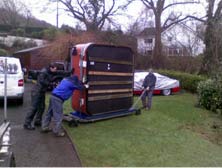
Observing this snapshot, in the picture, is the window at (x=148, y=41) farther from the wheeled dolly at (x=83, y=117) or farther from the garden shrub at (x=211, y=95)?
the wheeled dolly at (x=83, y=117)

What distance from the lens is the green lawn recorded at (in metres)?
6.88

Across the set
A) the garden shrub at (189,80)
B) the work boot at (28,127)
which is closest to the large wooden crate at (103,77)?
the work boot at (28,127)

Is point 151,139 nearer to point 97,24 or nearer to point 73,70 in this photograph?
point 73,70

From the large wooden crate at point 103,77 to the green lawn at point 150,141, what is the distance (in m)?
0.54

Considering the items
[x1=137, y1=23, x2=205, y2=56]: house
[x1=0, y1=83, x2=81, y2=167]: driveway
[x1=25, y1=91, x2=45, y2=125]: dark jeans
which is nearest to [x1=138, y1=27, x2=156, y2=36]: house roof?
[x1=137, y1=23, x2=205, y2=56]: house

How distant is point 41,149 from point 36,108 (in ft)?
7.54

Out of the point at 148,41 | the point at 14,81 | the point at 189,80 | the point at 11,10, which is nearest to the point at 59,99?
the point at 14,81

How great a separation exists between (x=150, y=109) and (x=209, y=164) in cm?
684

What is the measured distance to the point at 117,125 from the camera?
33.1 feet

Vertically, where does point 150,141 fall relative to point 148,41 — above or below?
below

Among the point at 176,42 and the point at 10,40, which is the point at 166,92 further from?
the point at 10,40

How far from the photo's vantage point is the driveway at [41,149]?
6441mm

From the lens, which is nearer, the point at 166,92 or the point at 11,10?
the point at 166,92

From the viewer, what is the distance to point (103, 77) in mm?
10602
